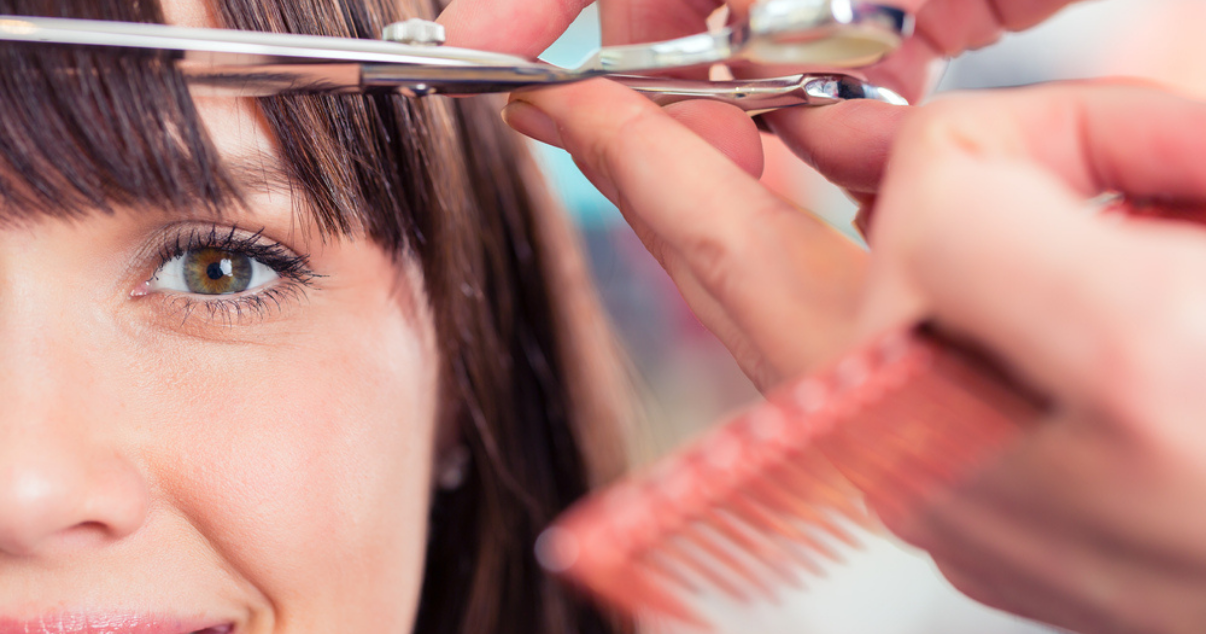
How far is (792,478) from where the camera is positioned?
325 mm

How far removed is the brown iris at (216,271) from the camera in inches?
24.6

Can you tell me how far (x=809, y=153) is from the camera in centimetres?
66

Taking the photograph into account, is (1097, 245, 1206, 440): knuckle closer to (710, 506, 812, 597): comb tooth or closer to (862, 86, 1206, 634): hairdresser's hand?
(862, 86, 1206, 634): hairdresser's hand

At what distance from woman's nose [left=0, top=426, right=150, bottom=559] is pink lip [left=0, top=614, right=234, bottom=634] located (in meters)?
0.05

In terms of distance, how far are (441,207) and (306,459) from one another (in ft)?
0.79

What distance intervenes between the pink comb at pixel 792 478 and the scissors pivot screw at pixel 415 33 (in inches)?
12.7

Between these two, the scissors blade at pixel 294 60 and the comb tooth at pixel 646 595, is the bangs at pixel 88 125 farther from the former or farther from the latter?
the comb tooth at pixel 646 595

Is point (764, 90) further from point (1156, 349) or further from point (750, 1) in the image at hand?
point (1156, 349)

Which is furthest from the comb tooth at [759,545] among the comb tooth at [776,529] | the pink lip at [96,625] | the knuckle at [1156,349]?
the pink lip at [96,625]

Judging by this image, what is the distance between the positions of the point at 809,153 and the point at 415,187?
1.05 ft

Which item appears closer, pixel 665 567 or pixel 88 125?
pixel 665 567

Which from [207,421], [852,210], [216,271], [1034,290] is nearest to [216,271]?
[216,271]

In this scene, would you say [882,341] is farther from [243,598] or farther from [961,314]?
[243,598]

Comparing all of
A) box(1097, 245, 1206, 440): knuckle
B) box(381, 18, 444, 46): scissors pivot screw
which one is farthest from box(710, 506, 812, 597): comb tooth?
box(381, 18, 444, 46): scissors pivot screw
